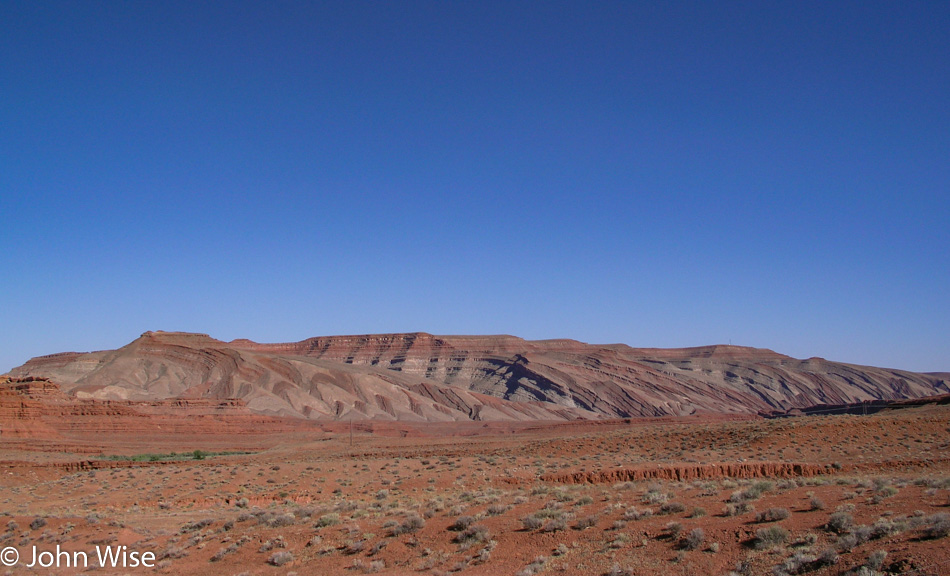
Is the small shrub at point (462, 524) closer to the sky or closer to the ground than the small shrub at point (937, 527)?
closer to the ground

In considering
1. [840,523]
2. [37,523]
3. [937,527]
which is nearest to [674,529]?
[840,523]

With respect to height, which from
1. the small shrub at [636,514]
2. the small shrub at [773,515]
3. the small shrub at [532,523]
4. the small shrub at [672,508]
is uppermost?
the small shrub at [773,515]

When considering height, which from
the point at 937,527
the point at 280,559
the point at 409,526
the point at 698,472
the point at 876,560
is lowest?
the point at 698,472

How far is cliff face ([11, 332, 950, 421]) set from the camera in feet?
287

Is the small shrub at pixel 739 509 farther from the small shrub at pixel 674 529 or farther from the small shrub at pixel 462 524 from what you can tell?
the small shrub at pixel 462 524

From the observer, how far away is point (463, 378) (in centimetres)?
12731

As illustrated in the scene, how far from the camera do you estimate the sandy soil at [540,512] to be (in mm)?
9883

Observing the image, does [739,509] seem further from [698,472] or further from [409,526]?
[698,472]

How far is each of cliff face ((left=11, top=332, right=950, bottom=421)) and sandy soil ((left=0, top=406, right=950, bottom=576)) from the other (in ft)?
174

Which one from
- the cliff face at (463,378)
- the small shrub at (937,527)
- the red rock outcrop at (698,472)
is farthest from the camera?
the cliff face at (463,378)

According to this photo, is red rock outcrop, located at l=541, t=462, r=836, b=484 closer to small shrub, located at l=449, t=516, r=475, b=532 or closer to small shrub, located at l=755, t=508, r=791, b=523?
small shrub, located at l=449, t=516, r=475, b=532

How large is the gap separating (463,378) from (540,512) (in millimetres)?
114648

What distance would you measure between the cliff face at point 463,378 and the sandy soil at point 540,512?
Result: 2091 inches

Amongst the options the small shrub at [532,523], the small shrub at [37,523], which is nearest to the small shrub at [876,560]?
the small shrub at [532,523]
